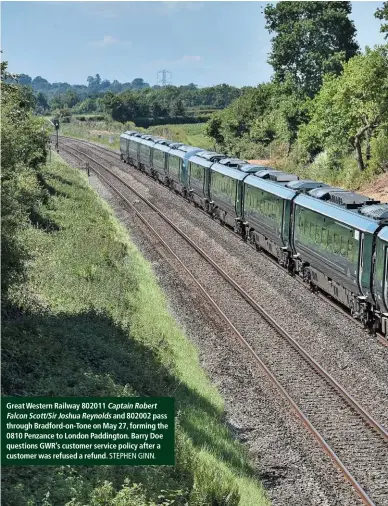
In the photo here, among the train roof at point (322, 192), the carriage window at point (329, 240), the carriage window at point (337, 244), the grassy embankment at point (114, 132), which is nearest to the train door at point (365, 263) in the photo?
the carriage window at point (337, 244)

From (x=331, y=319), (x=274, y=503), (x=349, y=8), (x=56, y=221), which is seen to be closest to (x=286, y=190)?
(x=331, y=319)

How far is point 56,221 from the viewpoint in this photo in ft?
110

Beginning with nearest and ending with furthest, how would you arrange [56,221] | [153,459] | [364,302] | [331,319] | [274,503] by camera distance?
[153,459]
[274,503]
[364,302]
[331,319]
[56,221]

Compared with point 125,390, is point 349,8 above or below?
above

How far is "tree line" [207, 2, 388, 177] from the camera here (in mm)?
48250

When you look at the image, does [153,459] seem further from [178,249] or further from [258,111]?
[258,111]

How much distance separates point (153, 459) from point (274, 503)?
3144 millimetres

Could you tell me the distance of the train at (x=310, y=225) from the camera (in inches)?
803

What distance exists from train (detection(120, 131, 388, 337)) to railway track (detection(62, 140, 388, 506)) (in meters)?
2.38

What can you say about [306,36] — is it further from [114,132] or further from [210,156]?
[114,132]

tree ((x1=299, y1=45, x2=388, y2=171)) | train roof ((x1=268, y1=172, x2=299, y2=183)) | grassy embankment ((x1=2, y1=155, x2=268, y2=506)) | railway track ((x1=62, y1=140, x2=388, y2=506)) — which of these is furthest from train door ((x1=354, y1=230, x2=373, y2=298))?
tree ((x1=299, y1=45, x2=388, y2=171))

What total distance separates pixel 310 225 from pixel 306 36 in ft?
170

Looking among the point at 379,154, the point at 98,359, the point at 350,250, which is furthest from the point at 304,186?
the point at 379,154

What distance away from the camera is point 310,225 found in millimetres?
25109
